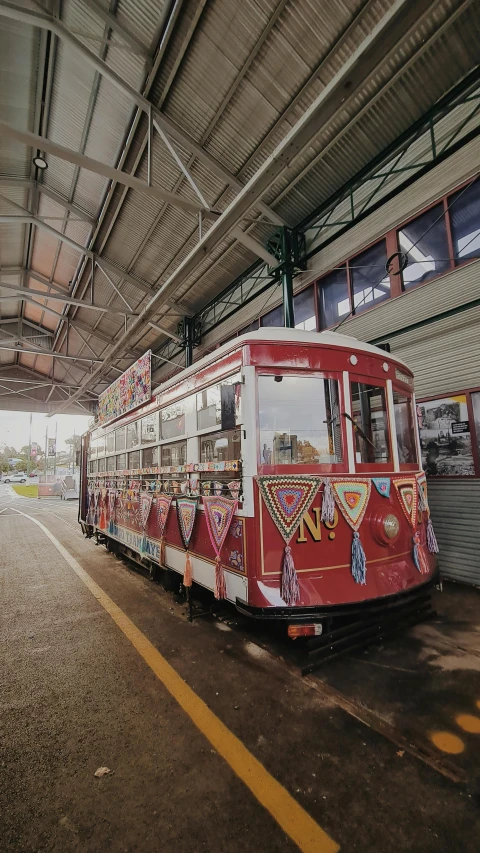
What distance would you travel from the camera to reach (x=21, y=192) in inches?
397

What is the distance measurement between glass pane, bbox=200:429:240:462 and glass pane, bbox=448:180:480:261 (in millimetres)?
4775

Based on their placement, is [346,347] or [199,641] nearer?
[346,347]

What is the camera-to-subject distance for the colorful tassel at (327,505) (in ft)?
10.5

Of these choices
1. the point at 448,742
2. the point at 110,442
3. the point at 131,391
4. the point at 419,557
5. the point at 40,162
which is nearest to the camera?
the point at 448,742

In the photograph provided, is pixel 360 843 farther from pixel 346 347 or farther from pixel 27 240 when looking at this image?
pixel 27 240

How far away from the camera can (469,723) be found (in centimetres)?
256

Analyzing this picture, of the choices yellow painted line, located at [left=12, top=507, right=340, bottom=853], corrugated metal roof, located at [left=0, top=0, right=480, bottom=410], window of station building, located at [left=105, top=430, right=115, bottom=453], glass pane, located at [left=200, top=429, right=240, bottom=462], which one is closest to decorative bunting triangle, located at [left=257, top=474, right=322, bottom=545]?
glass pane, located at [left=200, top=429, right=240, bottom=462]

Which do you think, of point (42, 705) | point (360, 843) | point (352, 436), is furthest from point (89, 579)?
point (360, 843)

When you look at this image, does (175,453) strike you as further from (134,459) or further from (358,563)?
(358,563)

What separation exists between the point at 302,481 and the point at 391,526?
1.03 metres

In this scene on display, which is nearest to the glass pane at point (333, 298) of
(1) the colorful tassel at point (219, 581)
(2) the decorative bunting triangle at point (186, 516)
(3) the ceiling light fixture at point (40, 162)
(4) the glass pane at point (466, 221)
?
(4) the glass pane at point (466, 221)

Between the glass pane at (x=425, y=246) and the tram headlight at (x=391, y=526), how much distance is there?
179 inches

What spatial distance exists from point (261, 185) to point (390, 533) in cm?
492

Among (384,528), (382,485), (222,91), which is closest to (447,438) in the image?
(382,485)
